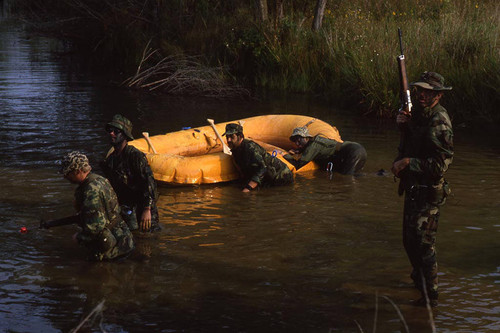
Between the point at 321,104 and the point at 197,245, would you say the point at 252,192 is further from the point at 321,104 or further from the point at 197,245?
the point at 321,104

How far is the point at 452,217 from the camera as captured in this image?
9422 millimetres

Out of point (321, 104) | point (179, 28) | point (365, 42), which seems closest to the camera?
point (365, 42)

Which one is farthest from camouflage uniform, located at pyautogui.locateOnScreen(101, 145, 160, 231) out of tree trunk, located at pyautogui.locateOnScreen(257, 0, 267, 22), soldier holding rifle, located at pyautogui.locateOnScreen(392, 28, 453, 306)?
tree trunk, located at pyautogui.locateOnScreen(257, 0, 267, 22)

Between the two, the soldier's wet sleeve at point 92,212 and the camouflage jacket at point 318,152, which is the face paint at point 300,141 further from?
the soldier's wet sleeve at point 92,212

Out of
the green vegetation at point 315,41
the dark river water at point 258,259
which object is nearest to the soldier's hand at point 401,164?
the dark river water at point 258,259

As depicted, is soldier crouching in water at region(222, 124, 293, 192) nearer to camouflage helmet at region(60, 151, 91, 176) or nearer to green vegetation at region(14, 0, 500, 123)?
camouflage helmet at region(60, 151, 91, 176)

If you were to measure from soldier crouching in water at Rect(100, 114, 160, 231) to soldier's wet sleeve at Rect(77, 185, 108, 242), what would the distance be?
1.06 meters

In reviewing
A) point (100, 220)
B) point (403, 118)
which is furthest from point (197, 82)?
point (403, 118)

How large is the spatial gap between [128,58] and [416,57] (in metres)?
11.8

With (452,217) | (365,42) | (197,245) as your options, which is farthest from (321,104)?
→ (197,245)

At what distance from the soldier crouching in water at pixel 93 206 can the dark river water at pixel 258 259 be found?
1.42 ft

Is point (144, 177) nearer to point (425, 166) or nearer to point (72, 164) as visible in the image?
point (72, 164)

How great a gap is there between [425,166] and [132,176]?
3379 mm

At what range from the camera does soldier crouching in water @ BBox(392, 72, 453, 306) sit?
6.09 metres
